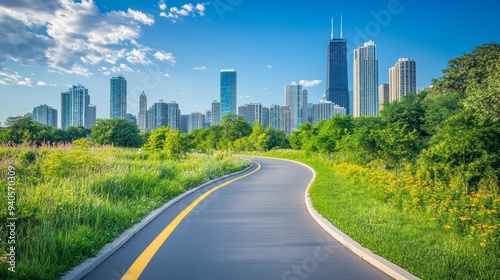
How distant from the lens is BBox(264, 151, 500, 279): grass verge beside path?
→ 14.6ft

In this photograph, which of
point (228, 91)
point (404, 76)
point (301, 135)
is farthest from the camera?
point (228, 91)

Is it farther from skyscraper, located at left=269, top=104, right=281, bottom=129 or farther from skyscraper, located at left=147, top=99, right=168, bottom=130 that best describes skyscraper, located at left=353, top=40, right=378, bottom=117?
skyscraper, located at left=269, top=104, right=281, bottom=129

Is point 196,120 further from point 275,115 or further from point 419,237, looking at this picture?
point 419,237

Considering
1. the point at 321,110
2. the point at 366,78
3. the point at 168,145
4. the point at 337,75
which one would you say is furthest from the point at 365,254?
the point at 337,75

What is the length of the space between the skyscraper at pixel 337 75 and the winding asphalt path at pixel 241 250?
363 ft

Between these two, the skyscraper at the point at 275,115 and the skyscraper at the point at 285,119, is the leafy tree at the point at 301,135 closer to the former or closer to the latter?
the skyscraper at the point at 285,119

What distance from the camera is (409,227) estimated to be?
6863mm

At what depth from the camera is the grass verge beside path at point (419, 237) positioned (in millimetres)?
4454

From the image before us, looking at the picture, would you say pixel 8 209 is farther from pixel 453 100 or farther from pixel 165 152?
pixel 453 100

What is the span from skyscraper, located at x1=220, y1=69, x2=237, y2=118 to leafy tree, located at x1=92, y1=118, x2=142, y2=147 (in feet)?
133

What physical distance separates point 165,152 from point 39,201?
19260 mm

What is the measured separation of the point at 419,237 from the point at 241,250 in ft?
11.4

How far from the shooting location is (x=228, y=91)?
110812 millimetres

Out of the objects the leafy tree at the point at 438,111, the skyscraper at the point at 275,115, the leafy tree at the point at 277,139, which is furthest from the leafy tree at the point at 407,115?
the skyscraper at the point at 275,115
